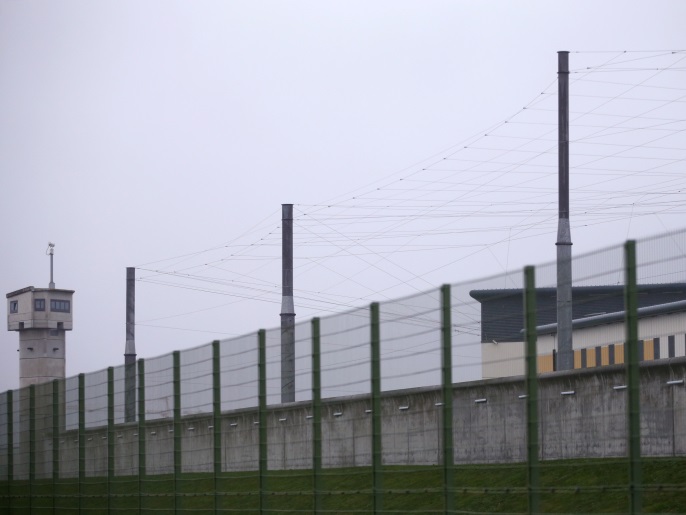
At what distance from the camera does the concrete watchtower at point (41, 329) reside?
68.2m

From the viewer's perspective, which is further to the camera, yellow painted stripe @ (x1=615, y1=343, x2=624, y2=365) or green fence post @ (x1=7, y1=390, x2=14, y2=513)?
green fence post @ (x1=7, y1=390, x2=14, y2=513)

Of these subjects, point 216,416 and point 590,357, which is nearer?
point 216,416

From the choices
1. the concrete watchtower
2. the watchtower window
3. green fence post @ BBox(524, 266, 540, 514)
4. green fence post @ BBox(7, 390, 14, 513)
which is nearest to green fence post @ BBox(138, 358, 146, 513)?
green fence post @ BBox(7, 390, 14, 513)

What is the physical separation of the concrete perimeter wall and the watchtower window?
57.1 m

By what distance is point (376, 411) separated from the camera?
9.68 metres

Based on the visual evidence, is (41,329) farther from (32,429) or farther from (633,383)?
(633,383)

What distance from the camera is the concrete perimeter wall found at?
319 inches

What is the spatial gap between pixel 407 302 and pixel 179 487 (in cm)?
437

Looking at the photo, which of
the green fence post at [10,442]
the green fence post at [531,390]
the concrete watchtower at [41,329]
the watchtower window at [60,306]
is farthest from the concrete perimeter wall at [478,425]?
the watchtower window at [60,306]

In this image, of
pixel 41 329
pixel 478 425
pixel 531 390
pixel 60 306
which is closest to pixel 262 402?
pixel 478 425

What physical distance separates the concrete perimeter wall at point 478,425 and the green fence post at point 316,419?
156 millimetres

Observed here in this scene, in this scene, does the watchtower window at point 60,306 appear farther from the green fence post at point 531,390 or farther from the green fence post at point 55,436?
the green fence post at point 531,390

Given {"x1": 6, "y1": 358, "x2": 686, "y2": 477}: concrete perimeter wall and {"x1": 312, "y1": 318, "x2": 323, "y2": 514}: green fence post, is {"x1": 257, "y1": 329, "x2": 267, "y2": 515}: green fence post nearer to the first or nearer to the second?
{"x1": 6, "y1": 358, "x2": 686, "y2": 477}: concrete perimeter wall

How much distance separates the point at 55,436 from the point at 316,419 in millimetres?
7095
